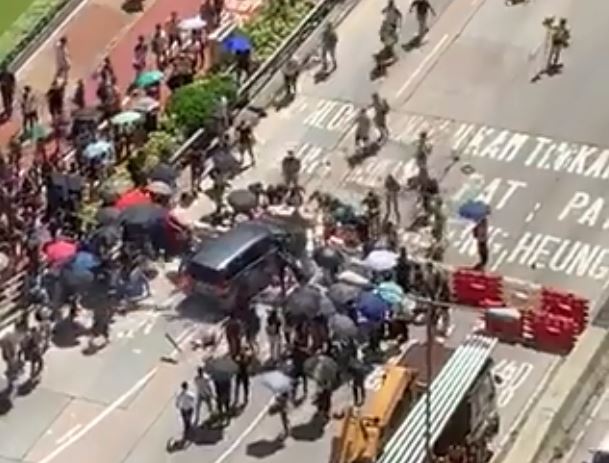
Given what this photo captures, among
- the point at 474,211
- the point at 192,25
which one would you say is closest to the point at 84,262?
the point at 474,211

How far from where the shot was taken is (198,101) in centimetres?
7000

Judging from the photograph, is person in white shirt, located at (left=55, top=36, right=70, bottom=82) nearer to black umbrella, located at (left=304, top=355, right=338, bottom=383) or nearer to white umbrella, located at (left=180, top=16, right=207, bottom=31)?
white umbrella, located at (left=180, top=16, right=207, bottom=31)

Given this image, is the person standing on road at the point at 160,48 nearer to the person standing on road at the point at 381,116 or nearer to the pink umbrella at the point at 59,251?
the person standing on road at the point at 381,116

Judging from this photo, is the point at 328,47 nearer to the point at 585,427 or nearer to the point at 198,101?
the point at 198,101

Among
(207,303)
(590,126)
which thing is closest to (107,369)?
(207,303)

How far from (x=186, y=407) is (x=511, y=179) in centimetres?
1490

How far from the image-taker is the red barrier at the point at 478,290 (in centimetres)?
6159

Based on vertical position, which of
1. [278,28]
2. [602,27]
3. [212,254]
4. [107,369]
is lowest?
[107,369]

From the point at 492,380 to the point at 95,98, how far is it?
66.8ft

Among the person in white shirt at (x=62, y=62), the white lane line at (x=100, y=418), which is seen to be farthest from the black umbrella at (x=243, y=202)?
the person in white shirt at (x=62, y=62)

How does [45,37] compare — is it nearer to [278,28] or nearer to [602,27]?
[278,28]

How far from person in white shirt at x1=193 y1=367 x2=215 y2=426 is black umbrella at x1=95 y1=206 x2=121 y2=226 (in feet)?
22.3

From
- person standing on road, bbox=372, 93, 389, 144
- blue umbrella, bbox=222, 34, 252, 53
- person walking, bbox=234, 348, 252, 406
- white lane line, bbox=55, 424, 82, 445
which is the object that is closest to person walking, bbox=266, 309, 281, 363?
person walking, bbox=234, 348, 252, 406

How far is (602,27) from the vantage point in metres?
76.4
